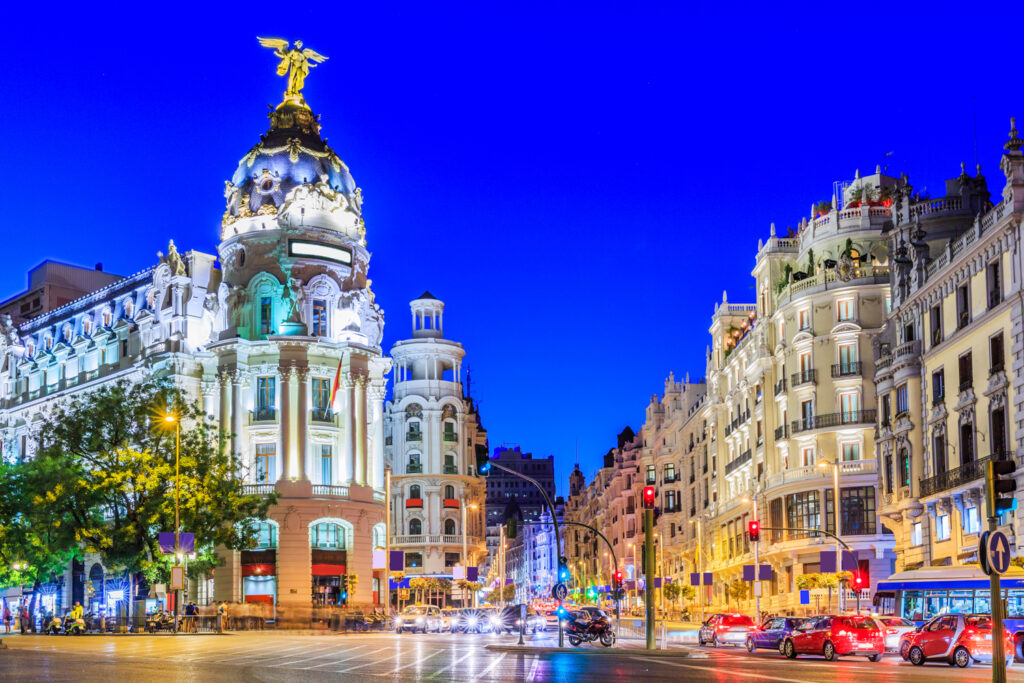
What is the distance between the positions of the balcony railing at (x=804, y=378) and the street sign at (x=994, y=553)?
57442 mm

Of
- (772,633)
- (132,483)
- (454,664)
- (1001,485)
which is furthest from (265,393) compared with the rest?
(1001,485)

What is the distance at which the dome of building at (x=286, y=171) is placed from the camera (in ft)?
277

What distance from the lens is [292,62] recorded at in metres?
88.0

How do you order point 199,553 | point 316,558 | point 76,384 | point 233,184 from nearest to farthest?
point 199,553
point 316,558
point 233,184
point 76,384

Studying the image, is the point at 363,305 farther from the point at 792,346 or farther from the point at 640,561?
the point at 640,561

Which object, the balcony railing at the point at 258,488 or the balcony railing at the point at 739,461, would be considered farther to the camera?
the balcony railing at the point at 739,461

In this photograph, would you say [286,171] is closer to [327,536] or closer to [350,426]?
[350,426]

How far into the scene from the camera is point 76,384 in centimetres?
9681

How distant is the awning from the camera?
80.8 m

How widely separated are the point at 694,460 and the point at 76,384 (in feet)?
169

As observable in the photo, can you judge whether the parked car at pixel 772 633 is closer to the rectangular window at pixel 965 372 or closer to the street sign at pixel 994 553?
the rectangular window at pixel 965 372

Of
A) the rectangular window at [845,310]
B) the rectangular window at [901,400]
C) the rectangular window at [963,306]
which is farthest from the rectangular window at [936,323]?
the rectangular window at [845,310]

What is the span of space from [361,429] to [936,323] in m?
42.2

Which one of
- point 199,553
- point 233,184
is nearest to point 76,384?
point 233,184
